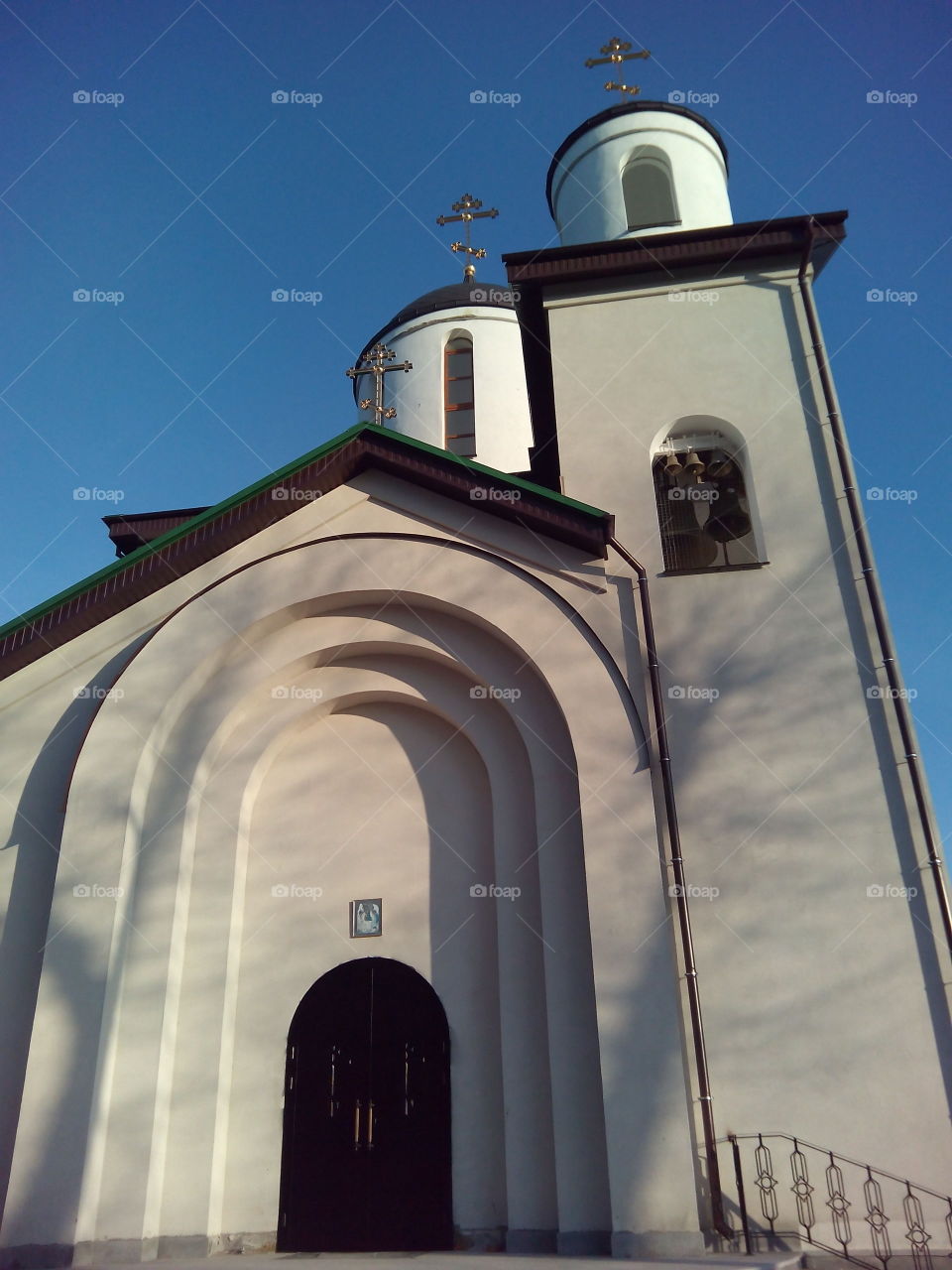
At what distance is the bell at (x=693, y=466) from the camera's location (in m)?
10.1

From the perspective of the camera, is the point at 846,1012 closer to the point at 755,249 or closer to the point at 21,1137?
the point at 21,1137

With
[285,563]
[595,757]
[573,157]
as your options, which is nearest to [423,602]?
[285,563]

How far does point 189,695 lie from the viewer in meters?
9.07

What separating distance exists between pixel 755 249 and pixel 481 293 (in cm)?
645

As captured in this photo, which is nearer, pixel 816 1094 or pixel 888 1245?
pixel 888 1245

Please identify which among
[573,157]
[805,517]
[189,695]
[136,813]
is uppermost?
[573,157]
